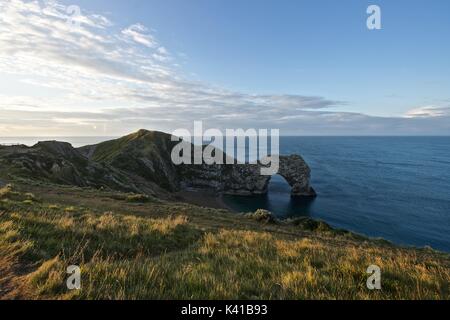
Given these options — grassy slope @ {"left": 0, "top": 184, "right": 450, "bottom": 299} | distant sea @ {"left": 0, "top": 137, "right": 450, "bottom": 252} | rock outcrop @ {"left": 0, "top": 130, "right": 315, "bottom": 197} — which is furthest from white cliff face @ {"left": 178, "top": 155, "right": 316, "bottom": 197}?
grassy slope @ {"left": 0, "top": 184, "right": 450, "bottom": 299}

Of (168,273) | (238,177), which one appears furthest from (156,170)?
(168,273)

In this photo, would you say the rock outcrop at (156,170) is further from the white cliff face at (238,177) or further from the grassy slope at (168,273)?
the grassy slope at (168,273)

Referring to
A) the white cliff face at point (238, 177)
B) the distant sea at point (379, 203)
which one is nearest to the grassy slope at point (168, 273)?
the distant sea at point (379, 203)

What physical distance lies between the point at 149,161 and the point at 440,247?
306 ft

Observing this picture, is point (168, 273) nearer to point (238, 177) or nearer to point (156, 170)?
point (156, 170)

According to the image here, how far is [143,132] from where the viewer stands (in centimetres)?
14350

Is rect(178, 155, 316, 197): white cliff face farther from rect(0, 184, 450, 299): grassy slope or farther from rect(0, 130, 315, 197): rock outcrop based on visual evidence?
rect(0, 184, 450, 299): grassy slope

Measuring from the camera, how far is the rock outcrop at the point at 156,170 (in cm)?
8779

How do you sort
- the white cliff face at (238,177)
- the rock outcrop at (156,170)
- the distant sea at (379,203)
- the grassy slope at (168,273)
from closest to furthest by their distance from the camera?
the grassy slope at (168,273), the distant sea at (379,203), the rock outcrop at (156,170), the white cliff face at (238,177)

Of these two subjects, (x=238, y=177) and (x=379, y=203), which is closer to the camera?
→ (x=379, y=203)

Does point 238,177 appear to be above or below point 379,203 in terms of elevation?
above

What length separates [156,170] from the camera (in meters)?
120
